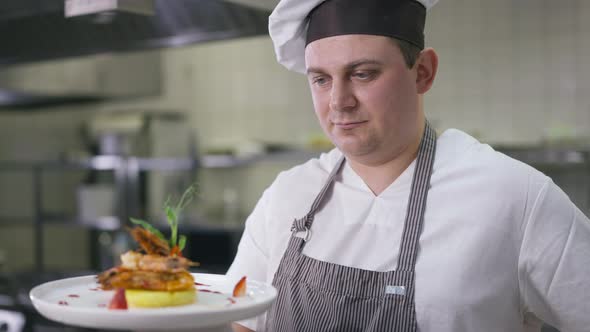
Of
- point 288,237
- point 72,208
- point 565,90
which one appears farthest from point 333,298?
point 72,208

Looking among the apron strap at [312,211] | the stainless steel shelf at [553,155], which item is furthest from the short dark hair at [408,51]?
the stainless steel shelf at [553,155]

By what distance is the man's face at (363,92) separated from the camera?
4.33 feet

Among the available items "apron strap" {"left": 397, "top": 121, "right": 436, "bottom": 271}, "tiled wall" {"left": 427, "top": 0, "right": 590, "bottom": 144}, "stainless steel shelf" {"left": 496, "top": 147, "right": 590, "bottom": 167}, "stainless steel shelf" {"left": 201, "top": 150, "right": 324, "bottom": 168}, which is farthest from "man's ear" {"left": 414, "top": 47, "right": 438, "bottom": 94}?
"tiled wall" {"left": 427, "top": 0, "right": 590, "bottom": 144}

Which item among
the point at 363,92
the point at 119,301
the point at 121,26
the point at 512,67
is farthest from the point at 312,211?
the point at 512,67

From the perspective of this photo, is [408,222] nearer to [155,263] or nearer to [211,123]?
[155,263]

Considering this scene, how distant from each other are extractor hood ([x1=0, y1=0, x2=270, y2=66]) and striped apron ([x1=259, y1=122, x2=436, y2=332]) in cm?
57

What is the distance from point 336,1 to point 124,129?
3.94 meters

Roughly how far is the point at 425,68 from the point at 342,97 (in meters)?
0.23

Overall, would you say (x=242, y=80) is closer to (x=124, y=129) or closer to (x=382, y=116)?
(x=124, y=129)

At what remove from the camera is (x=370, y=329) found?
1315mm

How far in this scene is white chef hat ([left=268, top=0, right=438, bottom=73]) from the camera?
1.35 m

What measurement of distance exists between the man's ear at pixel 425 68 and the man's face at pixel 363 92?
0.13 feet

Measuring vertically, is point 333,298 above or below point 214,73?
below

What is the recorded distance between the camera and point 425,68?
144cm
